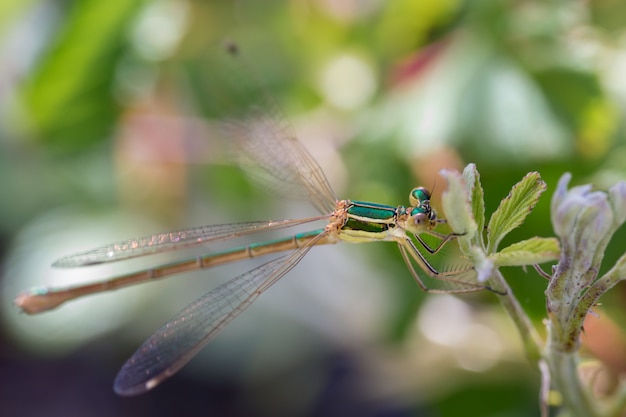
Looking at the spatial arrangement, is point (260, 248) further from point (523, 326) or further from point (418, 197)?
point (523, 326)

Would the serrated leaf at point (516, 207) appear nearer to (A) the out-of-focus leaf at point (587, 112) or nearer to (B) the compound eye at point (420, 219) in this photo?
(B) the compound eye at point (420, 219)

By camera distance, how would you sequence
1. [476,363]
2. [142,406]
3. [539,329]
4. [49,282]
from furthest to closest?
[142,406]
[49,282]
[476,363]
[539,329]

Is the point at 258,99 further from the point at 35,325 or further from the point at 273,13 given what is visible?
the point at 35,325

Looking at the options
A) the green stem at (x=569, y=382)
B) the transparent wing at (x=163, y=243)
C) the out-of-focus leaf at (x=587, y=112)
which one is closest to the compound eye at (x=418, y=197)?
the green stem at (x=569, y=382)

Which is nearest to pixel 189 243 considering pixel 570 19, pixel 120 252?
pixel 120 252

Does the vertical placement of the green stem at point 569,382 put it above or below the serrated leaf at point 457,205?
below

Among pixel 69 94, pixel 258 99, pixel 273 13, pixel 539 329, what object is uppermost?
pixel 273 13

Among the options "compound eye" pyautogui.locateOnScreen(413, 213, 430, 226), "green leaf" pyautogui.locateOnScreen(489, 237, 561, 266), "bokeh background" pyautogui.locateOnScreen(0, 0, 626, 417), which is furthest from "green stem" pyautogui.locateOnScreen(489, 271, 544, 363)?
"bokeh background" pyautogui.locateOnScreen(0, 0, 626, 417)

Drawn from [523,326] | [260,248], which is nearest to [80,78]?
[260,248]
